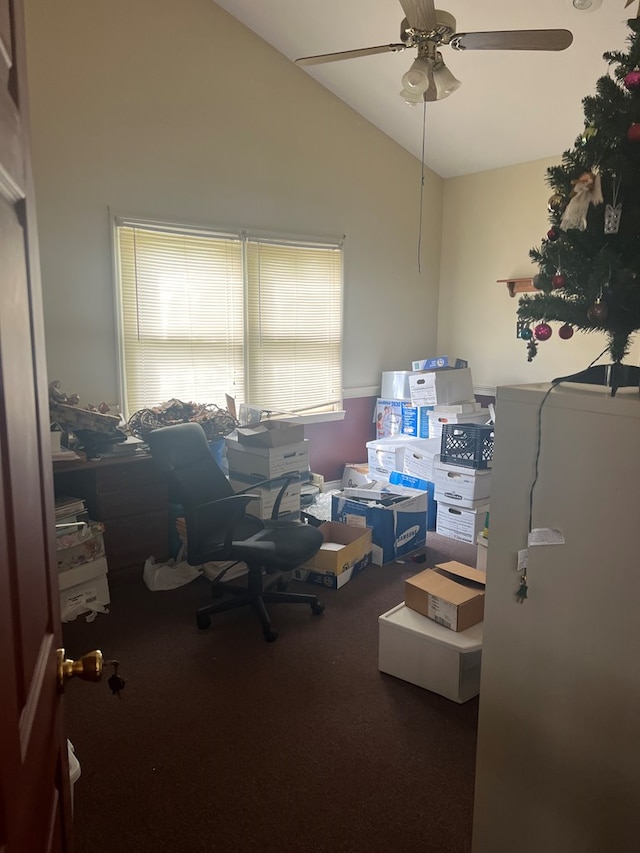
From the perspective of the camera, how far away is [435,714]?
7.27 ft

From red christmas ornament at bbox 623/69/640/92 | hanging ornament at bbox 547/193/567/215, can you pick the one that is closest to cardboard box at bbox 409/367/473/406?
hanging ornament at bbox 547/193/567/215

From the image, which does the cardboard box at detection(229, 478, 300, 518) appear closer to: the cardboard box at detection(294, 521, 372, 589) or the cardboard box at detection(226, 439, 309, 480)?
the cardboard box at detection(226, 439, 309, 480)

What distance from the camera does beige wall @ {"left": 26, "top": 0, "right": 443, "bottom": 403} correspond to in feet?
10.8

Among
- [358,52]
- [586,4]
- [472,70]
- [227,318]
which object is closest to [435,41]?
[358,52]

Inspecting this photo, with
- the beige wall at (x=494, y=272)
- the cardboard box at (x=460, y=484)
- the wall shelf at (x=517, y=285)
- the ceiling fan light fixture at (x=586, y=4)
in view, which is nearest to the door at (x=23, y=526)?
the ceiling fan light fixture at (x=586, y=4)

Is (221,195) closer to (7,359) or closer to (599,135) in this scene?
(599,135)

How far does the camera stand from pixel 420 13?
7.58 ft

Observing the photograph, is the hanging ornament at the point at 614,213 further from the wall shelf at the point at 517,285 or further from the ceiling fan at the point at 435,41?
the wall shelf at the point at 517,285

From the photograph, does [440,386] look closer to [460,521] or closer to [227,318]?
[460,521]

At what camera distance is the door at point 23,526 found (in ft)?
1.97

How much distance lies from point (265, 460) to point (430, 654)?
1.50 meters

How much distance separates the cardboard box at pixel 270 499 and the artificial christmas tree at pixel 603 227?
7.24 feet

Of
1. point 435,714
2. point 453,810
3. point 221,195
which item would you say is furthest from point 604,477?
point 221,195

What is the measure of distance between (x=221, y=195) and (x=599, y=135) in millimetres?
3209
